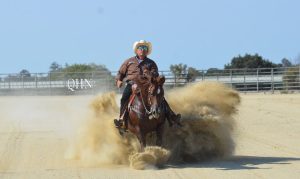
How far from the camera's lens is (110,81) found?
4038 centimetres

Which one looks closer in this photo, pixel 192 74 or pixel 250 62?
pixel 192 74

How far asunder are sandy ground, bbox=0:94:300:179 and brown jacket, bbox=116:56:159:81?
1623 millimetres

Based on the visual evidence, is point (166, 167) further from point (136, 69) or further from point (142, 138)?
point (136, 69)

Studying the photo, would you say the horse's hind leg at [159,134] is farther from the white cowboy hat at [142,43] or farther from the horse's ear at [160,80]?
the white cowboy hat at [142,43]

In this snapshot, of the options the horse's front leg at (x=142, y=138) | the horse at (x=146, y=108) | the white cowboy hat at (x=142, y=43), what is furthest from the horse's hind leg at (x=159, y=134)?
the white cowboy hat at (x=142, y=43)

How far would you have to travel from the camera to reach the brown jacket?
11953 mm

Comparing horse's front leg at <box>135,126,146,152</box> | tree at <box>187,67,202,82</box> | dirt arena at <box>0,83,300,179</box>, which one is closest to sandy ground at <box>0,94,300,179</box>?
dirt arena at <box>0,83,300,179</box>

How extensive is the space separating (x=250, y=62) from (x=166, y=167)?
5841 centimetres

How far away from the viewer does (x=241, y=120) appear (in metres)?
23.0

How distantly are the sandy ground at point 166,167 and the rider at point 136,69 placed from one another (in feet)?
2.76

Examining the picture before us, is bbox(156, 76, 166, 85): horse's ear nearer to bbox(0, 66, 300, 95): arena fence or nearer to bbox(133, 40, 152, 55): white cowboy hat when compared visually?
bbox(133, 40, 152, 55): white cowboy hat

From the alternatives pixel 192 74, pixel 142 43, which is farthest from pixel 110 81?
pixel 142 43

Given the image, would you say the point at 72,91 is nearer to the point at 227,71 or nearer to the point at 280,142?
the point at 227,71

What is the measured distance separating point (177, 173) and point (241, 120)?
503 inches
